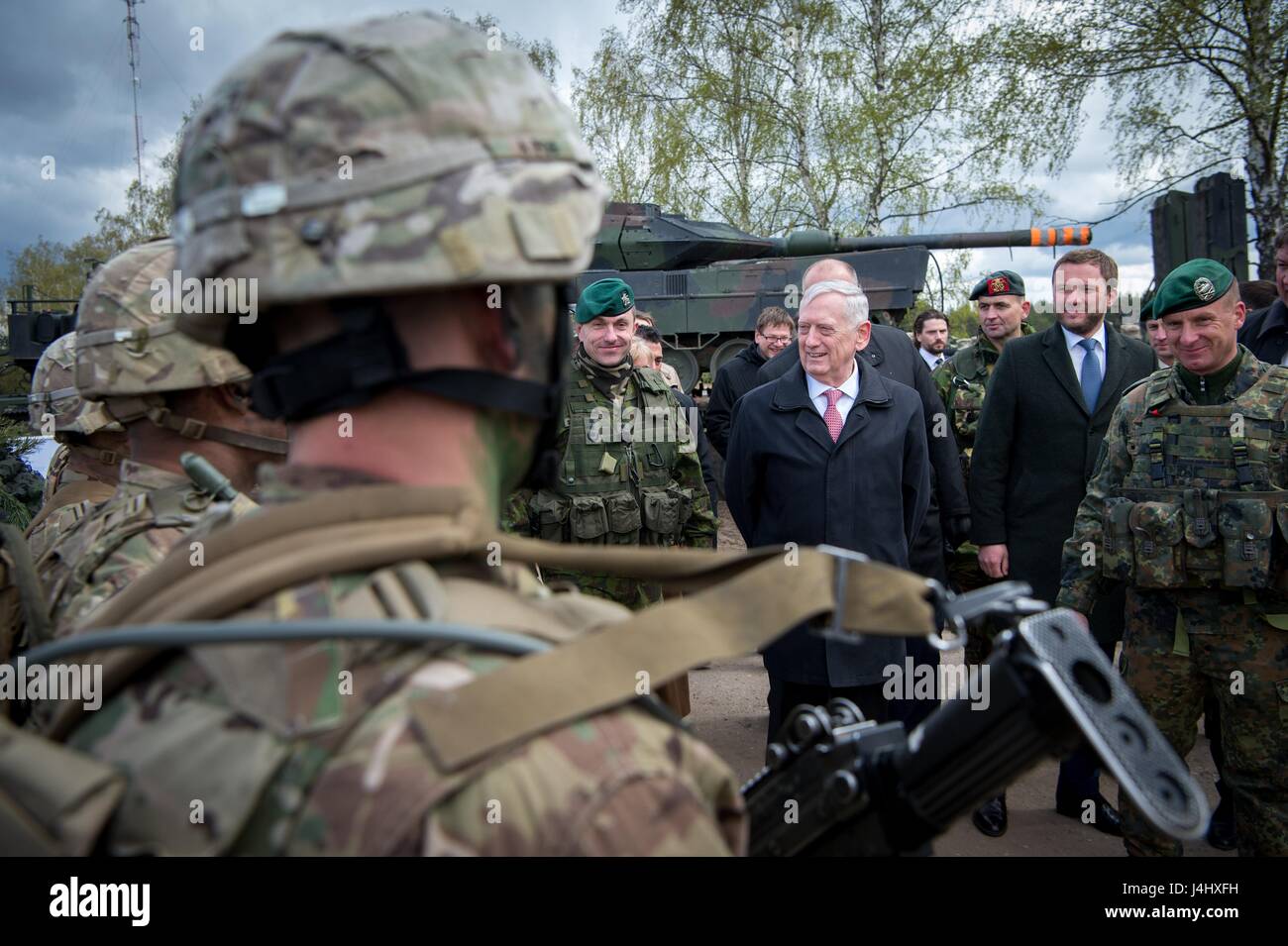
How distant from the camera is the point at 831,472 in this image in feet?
12.3

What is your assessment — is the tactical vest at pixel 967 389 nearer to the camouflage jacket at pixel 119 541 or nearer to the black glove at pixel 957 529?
the black glove at pixel 957 529

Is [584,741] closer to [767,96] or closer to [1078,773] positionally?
[1078,773]

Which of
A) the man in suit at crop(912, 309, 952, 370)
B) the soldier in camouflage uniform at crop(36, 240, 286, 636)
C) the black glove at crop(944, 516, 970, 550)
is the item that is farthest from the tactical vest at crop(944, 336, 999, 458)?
the soldier in camouflage uniform at crop(36, 240, 286, 636)

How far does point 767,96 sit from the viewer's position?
20.4 metres

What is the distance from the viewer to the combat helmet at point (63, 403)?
3072 millimetres

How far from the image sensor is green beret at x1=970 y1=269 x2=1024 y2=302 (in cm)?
600

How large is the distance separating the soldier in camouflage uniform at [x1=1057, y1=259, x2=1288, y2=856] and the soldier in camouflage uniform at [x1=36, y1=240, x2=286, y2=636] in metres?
2.86

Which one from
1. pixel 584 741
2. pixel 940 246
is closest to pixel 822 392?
pixel 584 741

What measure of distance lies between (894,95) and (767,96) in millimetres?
2740

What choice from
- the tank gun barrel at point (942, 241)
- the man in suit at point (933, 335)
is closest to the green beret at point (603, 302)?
the man in suit at point (933, 335)

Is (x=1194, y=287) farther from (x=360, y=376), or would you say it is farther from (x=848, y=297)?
(x=360, y=376)

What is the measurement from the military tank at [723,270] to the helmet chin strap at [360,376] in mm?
13350

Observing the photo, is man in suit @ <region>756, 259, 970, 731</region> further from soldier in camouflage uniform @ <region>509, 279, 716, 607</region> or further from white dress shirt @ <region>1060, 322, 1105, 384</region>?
soldier in camouflage uniform @ <region>509, 279, 716, 607</region>

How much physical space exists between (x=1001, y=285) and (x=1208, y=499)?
2946mm
